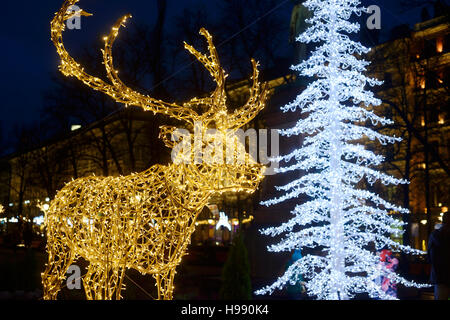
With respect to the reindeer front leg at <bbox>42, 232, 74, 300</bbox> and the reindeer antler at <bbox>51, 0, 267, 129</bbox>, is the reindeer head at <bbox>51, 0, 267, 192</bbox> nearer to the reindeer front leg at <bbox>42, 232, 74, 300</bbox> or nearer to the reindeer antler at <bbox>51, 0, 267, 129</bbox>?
the reindeer antler at <bbox>51, 0, 267, 129</bbox>

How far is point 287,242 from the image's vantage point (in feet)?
37.1

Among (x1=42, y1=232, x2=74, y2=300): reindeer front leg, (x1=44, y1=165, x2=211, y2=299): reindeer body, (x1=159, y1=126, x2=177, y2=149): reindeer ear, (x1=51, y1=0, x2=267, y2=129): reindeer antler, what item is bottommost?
(x1=42, y1=232, x2=74, y2=300): reindeer front leg

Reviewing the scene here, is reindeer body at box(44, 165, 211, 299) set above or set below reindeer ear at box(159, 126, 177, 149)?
below

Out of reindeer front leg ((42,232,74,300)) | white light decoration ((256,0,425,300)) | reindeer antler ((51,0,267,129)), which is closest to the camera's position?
reindeer antler ((51,0,267,129))

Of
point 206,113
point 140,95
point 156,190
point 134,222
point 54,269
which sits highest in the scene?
point 140,95

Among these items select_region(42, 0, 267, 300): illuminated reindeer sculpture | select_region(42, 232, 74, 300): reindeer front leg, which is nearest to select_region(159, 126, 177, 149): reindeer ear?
select_region(42, 0, 267, 300): illuminated reindeer sculpture

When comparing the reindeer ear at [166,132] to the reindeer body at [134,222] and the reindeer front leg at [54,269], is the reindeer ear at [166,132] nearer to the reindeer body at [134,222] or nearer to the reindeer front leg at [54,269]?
the reindeer body at [134,222]

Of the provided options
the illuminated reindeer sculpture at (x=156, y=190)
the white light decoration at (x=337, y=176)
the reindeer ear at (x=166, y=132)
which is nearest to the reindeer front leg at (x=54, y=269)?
the illuminated reindeer sculpture at (x=156, y=190)

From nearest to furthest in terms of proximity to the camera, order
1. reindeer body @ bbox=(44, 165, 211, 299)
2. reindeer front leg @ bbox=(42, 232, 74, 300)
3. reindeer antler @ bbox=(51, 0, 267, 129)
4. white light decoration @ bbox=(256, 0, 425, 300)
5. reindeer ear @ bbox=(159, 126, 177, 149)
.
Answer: reindeer antler @ bbox=(51, 0, 267, 129), reindeer body @ bbox=(44, 165, 211, 299), reindeer ear @ bbox=(159, 126, 177, 149), reindeer front leg @ bbox=(42, 232, 74, 300), white light decoration @ bbox=(256, 0, 425, 300)

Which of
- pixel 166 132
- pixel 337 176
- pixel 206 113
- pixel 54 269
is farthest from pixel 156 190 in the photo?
pixel 337 176

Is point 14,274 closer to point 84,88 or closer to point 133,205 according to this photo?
point 133,205

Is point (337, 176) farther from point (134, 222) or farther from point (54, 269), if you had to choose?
point (54, 269)

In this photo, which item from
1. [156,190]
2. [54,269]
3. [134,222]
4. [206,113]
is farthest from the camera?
[54,269]

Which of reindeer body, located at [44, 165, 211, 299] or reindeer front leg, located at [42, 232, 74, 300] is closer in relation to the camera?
reindeer body, located at [44, 165, 211, 299]
